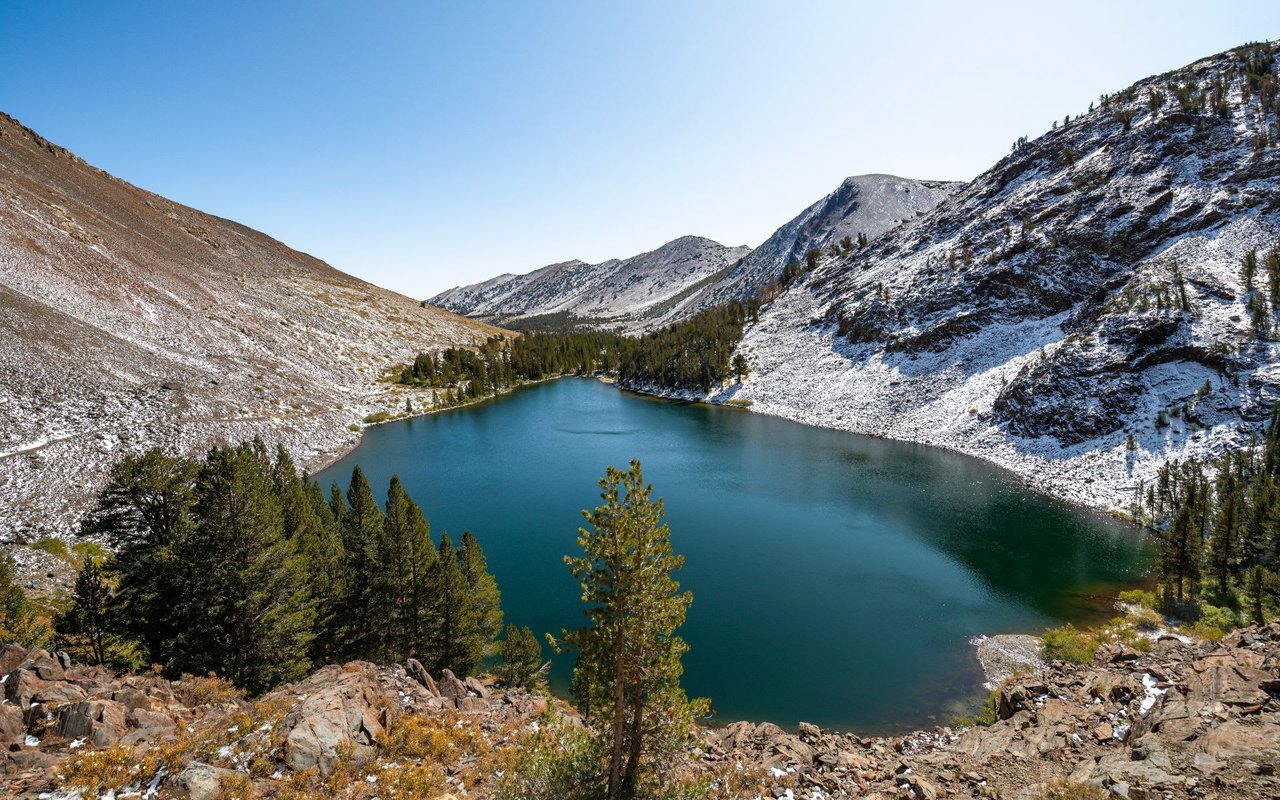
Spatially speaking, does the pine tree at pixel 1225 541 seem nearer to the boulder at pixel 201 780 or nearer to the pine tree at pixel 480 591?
the pine tree at pixel 480 591

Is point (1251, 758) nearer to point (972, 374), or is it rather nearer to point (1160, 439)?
point (1160, 439)

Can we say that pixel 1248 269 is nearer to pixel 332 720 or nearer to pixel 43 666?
pixel 332 720

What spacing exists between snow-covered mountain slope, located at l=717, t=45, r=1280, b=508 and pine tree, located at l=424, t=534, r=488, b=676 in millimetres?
66157

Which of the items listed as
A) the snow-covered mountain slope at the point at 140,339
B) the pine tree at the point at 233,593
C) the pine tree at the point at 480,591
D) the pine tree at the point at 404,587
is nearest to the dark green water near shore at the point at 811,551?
the pine tree at the point at 480,591

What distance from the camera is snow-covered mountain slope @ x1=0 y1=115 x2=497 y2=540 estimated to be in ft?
159

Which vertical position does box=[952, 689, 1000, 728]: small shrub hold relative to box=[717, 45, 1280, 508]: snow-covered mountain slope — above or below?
below

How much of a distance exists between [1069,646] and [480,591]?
1380 inches

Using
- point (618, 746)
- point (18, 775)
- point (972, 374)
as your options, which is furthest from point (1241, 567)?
point (18, 775)

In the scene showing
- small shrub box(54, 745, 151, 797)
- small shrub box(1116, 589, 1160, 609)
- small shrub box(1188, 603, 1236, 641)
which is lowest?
small shrub box(1116, 589, 1160, 609)

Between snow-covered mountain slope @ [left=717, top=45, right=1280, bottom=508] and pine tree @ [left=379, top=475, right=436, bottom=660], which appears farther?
snow-covered mountain slope @ [left=717, top=45, right=1280, bottom=508]

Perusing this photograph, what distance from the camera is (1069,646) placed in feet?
100

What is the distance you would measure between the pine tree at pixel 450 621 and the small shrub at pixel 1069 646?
33.4m

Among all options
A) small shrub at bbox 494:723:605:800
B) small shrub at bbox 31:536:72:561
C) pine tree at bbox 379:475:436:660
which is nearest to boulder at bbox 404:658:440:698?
pine tree at bbox 379:475:436:660

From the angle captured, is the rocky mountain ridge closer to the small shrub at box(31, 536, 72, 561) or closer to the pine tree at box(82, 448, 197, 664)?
the pine tree at box(82, 448, 197, 664)
